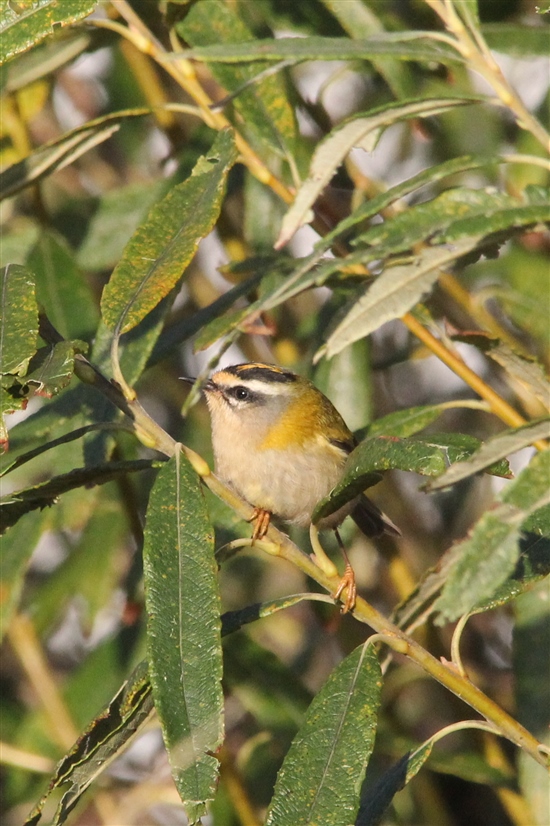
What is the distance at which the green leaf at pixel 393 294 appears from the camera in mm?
1604

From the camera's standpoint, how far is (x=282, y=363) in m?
3.01

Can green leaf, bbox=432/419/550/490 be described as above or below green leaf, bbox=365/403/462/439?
above

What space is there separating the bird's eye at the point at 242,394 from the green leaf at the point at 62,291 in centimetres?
56

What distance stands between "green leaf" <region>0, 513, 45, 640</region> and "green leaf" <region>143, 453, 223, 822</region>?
952mm

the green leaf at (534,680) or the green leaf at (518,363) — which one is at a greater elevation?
the green leaf at (518,363)

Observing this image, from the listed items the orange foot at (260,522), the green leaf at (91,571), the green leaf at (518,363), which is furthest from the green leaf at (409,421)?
the green leaf at (91,571)

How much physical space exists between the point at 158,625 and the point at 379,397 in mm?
2191

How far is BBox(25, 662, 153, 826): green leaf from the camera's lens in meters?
1.56

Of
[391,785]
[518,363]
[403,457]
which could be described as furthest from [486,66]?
[391,785]

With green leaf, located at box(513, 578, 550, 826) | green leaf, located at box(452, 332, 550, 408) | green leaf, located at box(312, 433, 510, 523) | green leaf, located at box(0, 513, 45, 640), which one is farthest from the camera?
green leaf, located at box(0, 513, 45, 640)

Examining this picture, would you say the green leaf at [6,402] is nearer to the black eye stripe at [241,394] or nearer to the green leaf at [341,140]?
the green leaf at [341,140]

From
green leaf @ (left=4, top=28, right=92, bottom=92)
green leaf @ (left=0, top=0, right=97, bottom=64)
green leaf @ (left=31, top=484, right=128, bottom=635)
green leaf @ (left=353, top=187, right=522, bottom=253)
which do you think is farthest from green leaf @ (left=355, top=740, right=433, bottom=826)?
green leaf @ (left=4, top=28, right=92, bottom=92)

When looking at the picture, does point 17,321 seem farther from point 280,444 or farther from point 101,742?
point 280,444

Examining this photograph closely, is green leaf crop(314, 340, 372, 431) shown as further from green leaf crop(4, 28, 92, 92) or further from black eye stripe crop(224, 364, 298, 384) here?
green leaf crop(4, 28, 92, 92)
